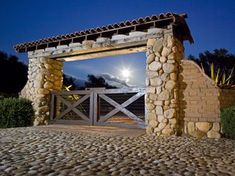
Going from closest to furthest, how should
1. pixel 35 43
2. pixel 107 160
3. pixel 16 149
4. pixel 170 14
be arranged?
pixel 107 160
pixel 16 149
pixel 170 14
pixel 35 43

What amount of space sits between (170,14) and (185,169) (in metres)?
4.44

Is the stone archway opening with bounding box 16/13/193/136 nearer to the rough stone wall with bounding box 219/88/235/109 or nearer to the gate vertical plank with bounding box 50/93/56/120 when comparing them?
the gate vertical plank with bounding box 50/93/56/120

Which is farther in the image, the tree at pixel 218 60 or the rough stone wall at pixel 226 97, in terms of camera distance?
the tree at pixel 218 60

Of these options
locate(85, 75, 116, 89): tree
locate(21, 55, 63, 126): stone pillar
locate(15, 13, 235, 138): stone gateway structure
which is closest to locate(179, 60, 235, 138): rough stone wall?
locate(15, 13, 235, 138): stone gateway structure

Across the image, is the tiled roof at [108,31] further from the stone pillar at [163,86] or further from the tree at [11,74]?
the tree at [11,74]

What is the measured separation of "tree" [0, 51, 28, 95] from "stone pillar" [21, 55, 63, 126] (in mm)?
11381

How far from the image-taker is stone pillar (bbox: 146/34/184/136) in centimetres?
631

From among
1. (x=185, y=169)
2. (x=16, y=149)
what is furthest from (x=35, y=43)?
(x=185, y=169)

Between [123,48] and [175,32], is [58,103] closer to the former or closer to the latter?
[123,48]

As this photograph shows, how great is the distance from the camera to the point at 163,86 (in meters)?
6.46

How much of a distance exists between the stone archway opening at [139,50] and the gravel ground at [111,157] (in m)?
1.41

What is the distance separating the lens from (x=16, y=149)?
4.23m

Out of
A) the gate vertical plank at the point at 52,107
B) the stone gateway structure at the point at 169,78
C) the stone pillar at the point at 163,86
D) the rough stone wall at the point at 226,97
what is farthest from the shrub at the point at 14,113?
the rough stone wall at the point at 226,97

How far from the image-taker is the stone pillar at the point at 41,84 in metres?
8.73
